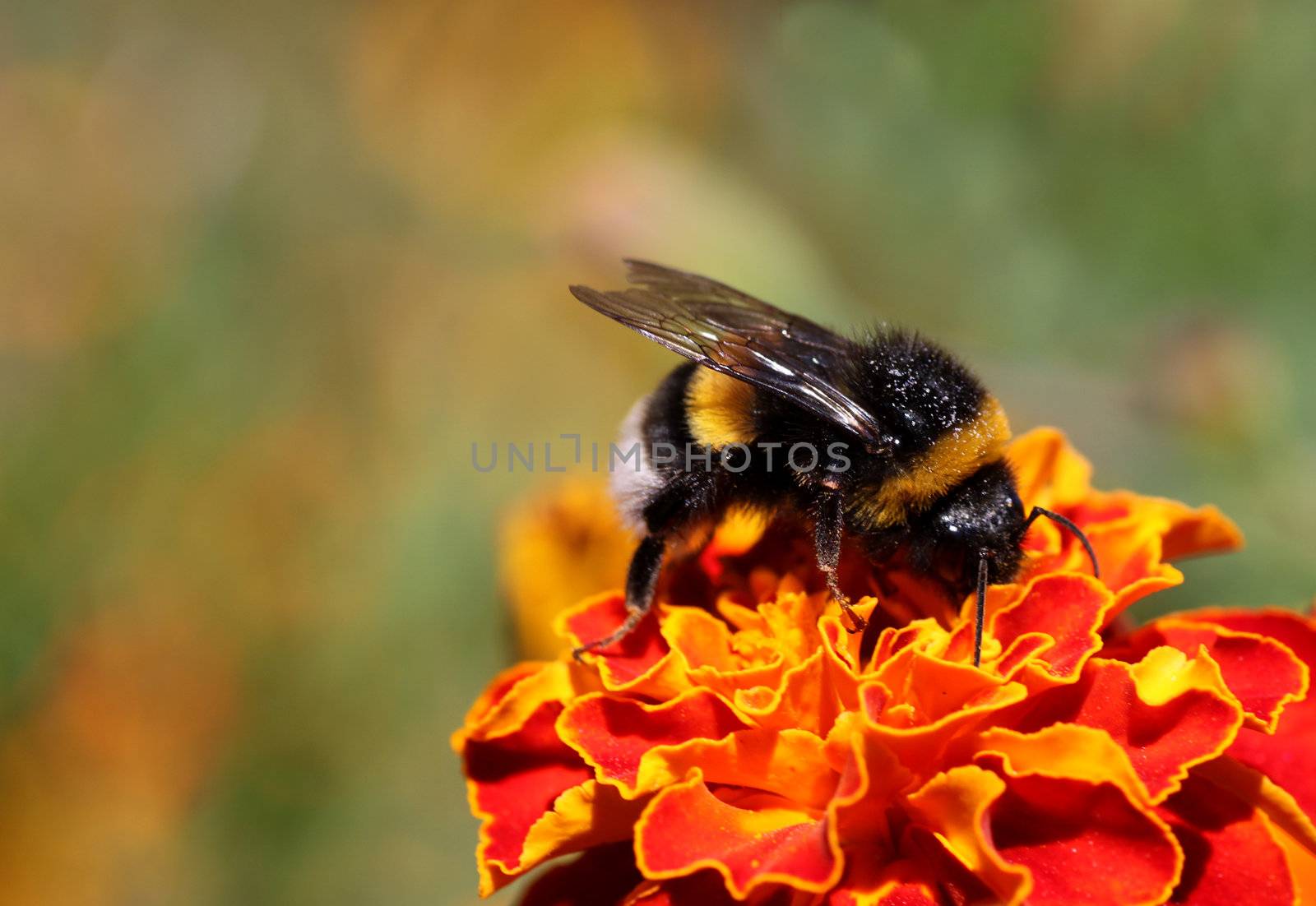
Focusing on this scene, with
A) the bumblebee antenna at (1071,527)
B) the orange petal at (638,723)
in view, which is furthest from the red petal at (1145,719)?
the orange petal at (638,723)

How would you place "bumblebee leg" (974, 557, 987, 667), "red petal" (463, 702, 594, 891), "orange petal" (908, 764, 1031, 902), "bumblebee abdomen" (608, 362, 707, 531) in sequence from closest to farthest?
"orange petal" (908, 764, 1031, 902), "bumblebee leg" (974, 557, 987, 667), "red petal" (463, 702, 594, 891), "bumblebee abdomen" (608, 362, 707, 531)

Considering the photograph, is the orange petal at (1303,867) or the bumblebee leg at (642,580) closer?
the orange petal at (1303,867)

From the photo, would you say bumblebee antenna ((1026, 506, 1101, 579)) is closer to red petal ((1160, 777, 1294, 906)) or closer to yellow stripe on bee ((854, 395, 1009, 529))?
yellow stripe on bee ((854, 395, 1009, 529))

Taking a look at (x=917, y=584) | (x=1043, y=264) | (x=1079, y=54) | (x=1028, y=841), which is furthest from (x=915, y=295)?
(x=1028, y=841)

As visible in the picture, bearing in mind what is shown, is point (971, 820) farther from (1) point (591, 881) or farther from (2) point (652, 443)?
(2) point (652, 443)

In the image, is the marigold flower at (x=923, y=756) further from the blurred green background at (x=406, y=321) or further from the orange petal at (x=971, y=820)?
the blurred green background at (x=406, y=321)

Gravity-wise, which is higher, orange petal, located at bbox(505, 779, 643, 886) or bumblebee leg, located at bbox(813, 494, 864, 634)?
bumblebee leg, located at bbox(813, 494, 864, 634)

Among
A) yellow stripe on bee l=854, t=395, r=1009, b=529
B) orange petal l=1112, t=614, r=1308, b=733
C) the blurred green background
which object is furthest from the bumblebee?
the blurred green background
